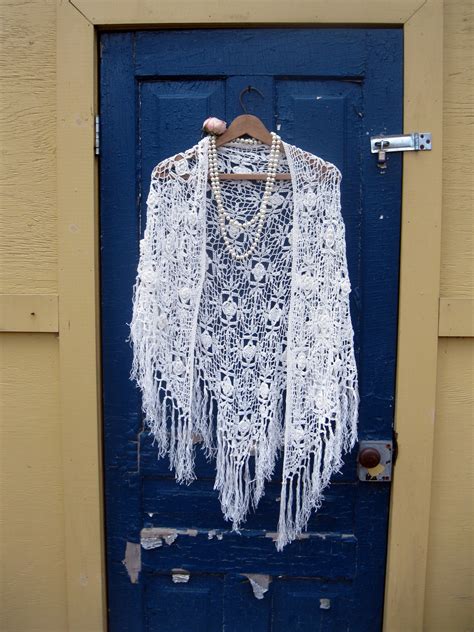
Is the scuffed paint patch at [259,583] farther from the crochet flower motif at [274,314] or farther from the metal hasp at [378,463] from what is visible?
the crochet flower motif at [274,314]

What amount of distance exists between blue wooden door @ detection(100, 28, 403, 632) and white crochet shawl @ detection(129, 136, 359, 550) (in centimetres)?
19

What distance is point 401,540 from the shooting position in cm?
161

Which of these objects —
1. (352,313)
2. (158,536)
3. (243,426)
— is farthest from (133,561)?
(352,313)

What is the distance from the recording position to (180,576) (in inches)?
67.3

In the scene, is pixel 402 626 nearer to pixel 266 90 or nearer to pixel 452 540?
pixel 452 540

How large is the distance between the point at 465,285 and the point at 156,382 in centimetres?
104

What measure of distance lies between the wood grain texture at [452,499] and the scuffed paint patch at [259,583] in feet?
1.79

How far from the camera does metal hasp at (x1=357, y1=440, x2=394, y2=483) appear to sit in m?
1.62

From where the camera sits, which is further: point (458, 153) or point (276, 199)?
point (458, 153)

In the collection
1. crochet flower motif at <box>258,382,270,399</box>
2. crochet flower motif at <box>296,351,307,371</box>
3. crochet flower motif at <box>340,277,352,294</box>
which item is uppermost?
crochet flower motif at <box>340,277,352,294</box>

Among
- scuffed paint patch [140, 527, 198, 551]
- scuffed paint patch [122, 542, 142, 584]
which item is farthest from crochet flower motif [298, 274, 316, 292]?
scuffed paint patch [122, 542, 142, 584]

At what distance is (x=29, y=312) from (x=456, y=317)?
1.39 meters

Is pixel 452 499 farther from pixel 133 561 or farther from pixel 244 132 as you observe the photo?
pixel 244 132

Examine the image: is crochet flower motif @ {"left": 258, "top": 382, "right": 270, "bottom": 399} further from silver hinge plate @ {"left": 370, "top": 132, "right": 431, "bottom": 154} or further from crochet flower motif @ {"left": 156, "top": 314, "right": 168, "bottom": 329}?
silver hinge plate @ {"left": 370, "top": 132, "right": 431, "bottom": 154}
